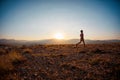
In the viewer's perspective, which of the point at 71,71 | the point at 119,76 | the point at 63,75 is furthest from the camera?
the point at 71,71

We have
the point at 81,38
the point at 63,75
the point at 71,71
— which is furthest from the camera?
the point at 81,38

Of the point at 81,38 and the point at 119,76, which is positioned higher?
the point at 81,38

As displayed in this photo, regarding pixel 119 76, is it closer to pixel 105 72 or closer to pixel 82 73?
pixel 105 72

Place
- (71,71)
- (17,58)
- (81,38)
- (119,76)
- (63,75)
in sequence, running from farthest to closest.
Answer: (81,38)
(17,58)
(71,71)
(63,75)
(119,76)

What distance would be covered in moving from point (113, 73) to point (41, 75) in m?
3.94

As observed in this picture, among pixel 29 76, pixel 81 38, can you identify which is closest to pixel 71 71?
pixel 29 76

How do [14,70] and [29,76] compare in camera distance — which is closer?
[29,76]

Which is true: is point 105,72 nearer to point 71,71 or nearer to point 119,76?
point 119,76

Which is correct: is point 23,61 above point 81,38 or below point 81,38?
below

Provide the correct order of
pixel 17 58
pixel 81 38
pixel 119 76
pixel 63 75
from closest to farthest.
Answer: pixel 119 76 → pixel 63 75 → pixel 17 58 → pixel 81 38

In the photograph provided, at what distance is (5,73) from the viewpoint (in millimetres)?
9547

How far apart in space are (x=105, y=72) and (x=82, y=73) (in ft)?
4.29

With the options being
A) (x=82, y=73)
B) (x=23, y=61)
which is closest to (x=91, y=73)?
(x=82, y=73)

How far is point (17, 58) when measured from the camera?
13156mm
